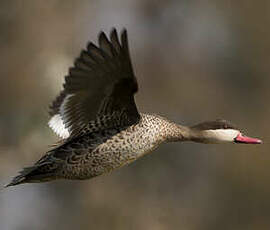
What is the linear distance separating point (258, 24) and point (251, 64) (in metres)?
0.89

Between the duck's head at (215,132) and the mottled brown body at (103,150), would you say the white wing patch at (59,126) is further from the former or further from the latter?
the duck's head at (215,132)

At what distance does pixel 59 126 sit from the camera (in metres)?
7.00

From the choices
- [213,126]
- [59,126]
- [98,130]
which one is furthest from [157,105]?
[98,130]

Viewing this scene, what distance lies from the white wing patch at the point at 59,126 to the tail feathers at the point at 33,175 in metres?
0.35

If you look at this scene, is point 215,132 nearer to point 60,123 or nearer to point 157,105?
point 60,123

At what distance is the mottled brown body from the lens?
6.59 metres

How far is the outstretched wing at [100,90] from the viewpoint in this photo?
249 inches

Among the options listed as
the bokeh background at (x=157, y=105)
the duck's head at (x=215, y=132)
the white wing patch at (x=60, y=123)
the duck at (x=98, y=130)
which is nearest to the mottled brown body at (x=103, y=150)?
the duck at (x=98, y=130)

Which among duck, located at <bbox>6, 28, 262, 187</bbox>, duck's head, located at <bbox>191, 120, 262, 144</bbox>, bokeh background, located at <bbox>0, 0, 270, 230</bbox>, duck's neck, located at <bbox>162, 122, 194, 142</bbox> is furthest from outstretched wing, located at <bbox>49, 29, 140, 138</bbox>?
bokeh background, located at <bbox>0, 0, 270, 230</bbox>

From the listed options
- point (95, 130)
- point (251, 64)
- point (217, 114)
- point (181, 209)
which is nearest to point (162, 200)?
point (181, 209)

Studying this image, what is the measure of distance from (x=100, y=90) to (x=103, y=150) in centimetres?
34

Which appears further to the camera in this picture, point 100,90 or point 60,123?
point 60,123

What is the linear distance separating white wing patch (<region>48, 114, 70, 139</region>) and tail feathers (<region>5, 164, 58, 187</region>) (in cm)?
35

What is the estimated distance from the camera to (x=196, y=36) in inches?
680
